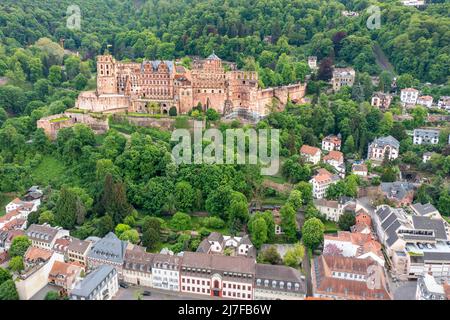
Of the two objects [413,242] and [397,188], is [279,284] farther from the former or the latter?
[397,188]

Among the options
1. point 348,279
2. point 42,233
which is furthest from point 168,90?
point 348,279

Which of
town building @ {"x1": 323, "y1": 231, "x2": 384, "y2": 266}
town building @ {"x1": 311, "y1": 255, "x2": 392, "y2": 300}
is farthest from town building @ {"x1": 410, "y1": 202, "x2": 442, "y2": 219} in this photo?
town building @ {"x1": 311, "y1": 255, "x2": 392, "y2": 300}

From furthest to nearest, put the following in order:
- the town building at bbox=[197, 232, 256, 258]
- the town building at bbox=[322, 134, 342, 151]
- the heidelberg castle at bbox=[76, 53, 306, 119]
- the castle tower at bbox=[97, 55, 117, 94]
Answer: the castle tower at bbox=[97, 55, 117, 94] < the town building at bbox=[322, 134, 342, 151] < the heidelberg castle at bbox=[76, 53, 306, 119] < the town building at bbox=[197, 232, 256, 258]

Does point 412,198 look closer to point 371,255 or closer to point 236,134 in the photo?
point 371,255

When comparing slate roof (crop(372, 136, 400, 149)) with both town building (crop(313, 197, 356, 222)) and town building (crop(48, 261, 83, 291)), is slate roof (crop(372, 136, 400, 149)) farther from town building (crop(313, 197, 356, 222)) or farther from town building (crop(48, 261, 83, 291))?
town building (crop(48, 261, 83, 291))

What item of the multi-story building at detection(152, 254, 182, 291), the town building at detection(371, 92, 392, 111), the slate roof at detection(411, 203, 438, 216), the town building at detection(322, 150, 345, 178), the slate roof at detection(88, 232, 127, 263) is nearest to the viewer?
the multi-story building at detection(152, 254, 182, 291)

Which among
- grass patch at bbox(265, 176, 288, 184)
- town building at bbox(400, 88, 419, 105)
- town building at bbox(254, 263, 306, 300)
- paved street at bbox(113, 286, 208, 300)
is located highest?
town building at bbox(400, 88, 419, 105)

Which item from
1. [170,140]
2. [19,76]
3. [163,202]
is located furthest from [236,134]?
[19,76]
